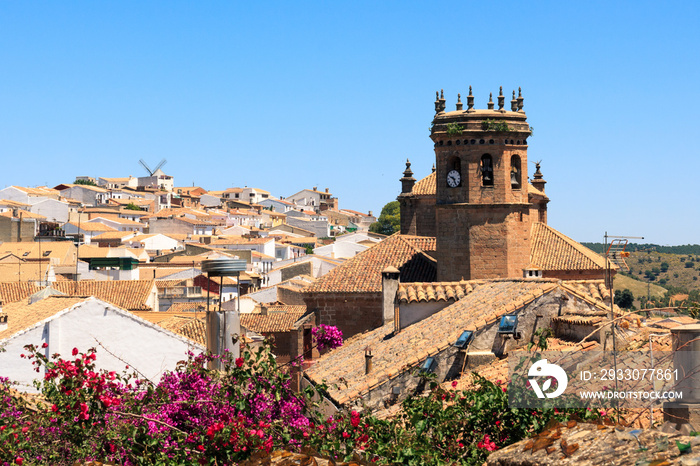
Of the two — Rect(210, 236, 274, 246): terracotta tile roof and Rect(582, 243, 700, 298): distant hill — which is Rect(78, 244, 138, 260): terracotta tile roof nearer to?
Rect(210, 236, 274, 246): terracotta tile roof

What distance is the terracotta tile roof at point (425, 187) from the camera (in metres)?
42.7

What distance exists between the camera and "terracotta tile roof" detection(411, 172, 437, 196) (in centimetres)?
4269

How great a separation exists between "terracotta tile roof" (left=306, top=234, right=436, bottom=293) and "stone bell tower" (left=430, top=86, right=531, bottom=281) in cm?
142

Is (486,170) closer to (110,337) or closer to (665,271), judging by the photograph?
(110,337)

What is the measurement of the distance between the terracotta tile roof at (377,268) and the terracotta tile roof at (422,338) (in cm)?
748

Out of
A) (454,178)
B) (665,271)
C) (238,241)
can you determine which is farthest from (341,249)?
(454,178)

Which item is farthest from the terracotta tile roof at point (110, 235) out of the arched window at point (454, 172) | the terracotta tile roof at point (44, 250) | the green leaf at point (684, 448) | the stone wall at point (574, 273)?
the green leaf at point (684, 448)

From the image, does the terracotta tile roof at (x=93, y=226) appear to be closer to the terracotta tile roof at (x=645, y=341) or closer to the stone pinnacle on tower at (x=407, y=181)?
the stone pinnacle on tower at (x=407, y=181)

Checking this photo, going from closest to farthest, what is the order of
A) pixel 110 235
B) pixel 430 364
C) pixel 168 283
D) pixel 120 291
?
pixel 430 364 → pixel 120 291 → pixel 168 283 → pixel 110 235

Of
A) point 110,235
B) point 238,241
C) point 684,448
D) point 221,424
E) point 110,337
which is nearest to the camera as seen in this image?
point 684,448

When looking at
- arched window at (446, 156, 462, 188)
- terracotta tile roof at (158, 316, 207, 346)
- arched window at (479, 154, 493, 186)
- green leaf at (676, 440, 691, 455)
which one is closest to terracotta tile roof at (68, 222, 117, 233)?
terracotta tile roof at (158, 316, 207, 346)

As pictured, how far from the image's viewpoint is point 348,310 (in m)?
33.7

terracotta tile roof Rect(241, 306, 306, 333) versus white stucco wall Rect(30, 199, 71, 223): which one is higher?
white stucco wall Rect(30, 199, 71, 223)

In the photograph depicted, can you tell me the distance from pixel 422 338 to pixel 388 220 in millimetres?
90154
